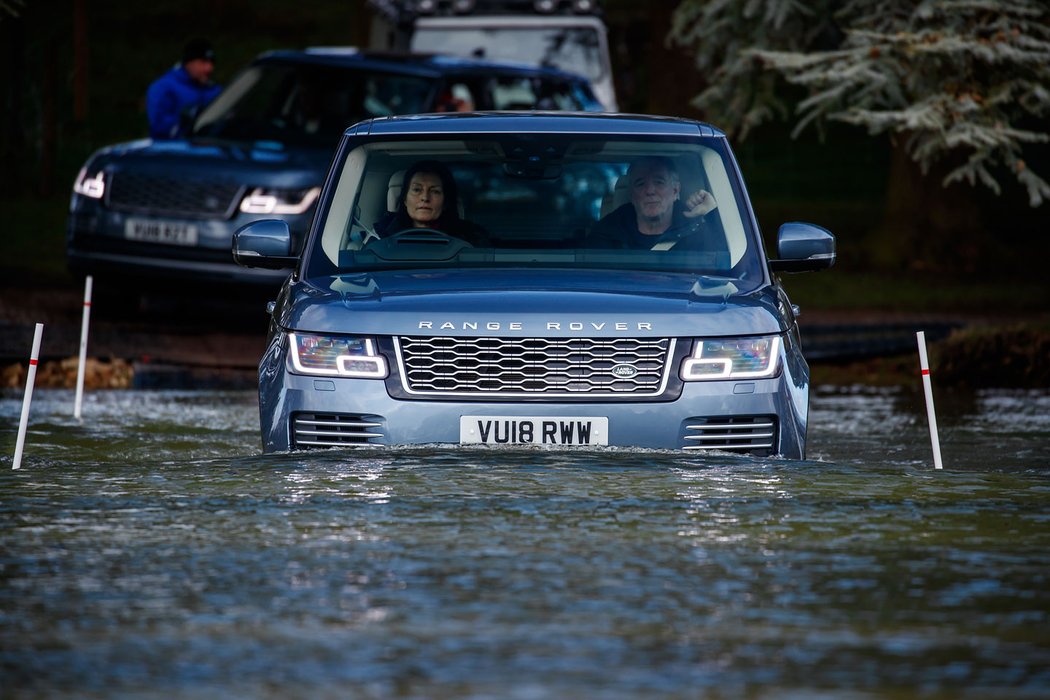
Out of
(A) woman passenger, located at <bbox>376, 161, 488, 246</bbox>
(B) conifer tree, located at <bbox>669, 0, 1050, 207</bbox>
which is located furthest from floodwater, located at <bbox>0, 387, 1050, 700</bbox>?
(B) conifer tree, located at <bbox>669, 0, 1050, 207</bbox>

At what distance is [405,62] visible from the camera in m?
19.5

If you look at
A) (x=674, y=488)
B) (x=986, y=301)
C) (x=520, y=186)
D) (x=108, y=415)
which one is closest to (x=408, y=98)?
(x=520, y=186)

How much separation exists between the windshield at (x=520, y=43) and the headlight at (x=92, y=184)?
30.5ft

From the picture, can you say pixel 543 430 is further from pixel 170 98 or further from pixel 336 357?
pixel 170 98

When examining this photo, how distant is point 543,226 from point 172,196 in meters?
8.43

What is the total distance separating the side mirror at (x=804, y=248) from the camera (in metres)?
9.52

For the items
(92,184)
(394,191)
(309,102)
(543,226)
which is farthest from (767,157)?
(394,191)

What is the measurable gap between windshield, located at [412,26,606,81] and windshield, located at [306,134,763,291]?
17.2 m

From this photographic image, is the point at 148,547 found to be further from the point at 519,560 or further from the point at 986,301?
the point at 986,301

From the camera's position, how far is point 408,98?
754 inches

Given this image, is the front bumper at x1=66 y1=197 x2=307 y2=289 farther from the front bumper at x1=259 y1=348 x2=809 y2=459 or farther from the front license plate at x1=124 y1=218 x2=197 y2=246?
the front bumper at x1=259 y1=348 x2=809 y2=459

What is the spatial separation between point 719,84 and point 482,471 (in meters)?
18.0

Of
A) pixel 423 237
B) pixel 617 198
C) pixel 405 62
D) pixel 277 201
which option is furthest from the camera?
pixel 405 62

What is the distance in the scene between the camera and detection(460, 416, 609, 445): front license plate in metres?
8.38
